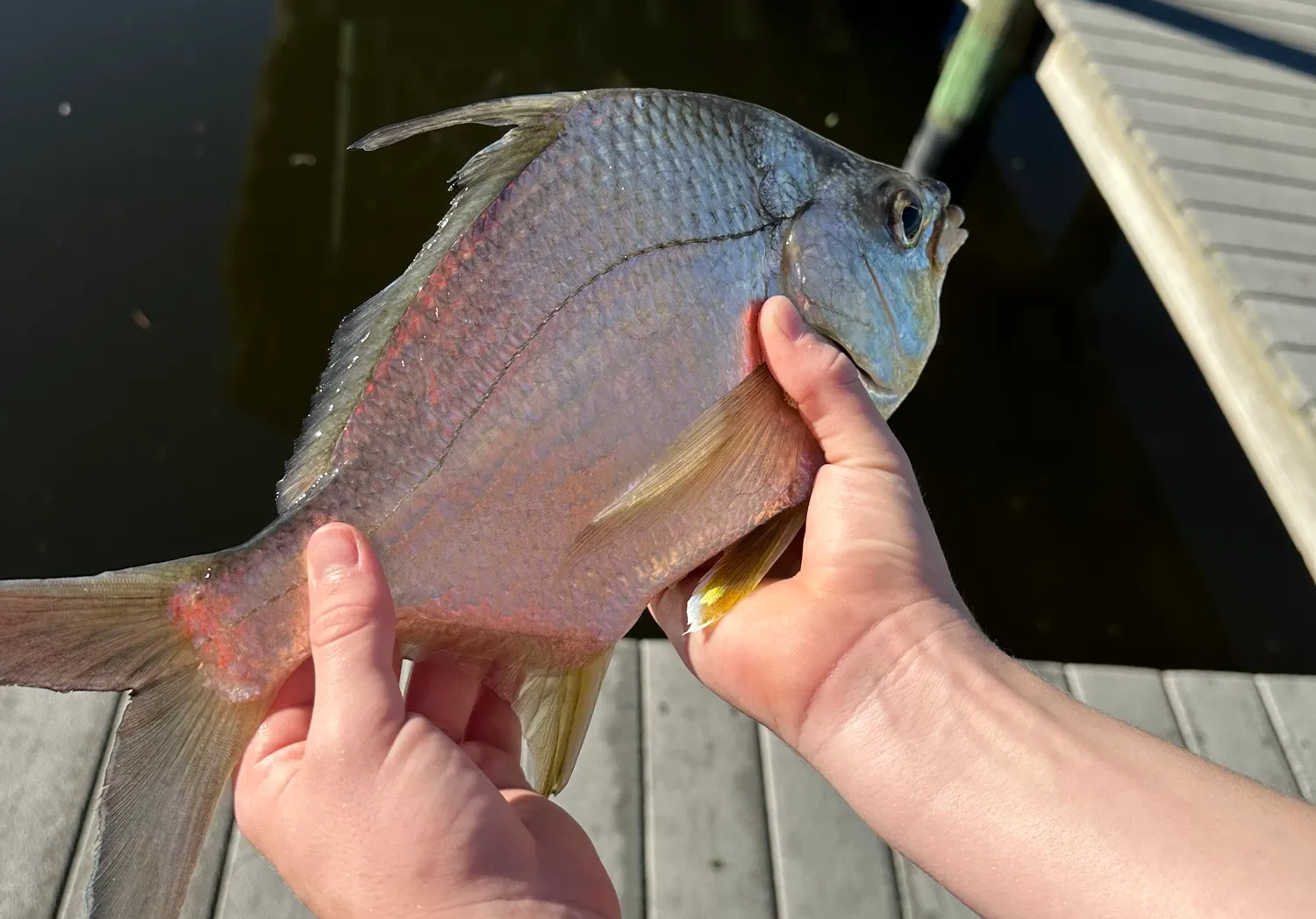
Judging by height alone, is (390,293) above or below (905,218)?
below

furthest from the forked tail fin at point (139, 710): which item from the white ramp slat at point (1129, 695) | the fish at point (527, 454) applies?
the white ramp slat at point (1129, 695)

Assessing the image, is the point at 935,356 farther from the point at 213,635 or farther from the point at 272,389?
the point at 213,635

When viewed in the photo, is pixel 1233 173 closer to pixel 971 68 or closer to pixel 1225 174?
pixel 1225 174

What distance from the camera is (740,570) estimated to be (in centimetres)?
163

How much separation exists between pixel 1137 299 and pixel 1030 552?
86.4 inches

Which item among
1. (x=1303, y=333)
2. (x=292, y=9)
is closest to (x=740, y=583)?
(x=1303, y=333)

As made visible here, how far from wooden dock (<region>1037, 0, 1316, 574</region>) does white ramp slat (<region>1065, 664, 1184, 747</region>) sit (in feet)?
2.56

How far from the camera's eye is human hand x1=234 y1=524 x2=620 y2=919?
1278 millimetres

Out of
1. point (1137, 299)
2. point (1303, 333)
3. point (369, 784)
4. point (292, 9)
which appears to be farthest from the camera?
point (292, 9)

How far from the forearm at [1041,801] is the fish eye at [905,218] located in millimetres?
741

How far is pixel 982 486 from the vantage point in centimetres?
462

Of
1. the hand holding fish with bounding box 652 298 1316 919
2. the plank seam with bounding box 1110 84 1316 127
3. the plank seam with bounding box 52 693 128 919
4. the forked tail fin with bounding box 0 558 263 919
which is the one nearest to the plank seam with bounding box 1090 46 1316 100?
Answer: the plank seam with bounding box 1110 84 1316 127

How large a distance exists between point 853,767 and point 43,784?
1.89 meters

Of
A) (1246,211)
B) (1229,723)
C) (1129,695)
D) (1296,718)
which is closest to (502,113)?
(1129,695)
